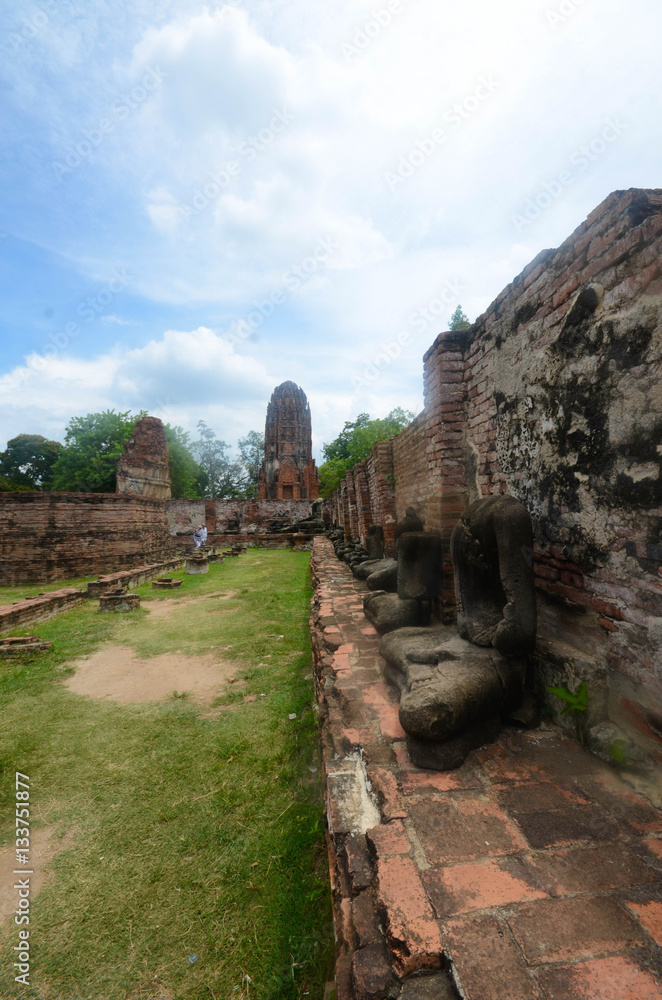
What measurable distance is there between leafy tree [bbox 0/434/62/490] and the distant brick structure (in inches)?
740

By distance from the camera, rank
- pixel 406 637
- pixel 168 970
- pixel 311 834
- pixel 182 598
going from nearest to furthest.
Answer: pixel 168 970
pixel 311 834
pixel 406 637
pixel 182 598

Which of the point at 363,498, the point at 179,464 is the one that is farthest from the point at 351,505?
the point at 179,464

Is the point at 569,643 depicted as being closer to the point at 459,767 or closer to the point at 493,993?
the point at 459,767

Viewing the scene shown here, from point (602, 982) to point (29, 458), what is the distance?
42849mm

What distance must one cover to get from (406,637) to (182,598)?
6483 millimetres

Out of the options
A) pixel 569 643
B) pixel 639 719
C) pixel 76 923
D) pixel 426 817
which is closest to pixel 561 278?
pixel 569 643

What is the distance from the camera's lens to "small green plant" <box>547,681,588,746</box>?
188 centimetres

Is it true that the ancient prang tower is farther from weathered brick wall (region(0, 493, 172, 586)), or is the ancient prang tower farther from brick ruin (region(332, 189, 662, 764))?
brick ruin (region(332, 189, 662, 764))

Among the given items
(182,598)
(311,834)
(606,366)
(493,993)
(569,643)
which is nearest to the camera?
(493,993)

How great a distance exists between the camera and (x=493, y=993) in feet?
3.01

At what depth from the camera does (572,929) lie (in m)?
1.06

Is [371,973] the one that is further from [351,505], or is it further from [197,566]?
[197,566]

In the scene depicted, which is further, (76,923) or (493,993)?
(76,923)

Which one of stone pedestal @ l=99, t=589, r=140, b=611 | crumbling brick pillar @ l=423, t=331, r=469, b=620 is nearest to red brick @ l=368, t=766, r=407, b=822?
crumbling brick pillar @ l=423, t=331, r=469, b=620
